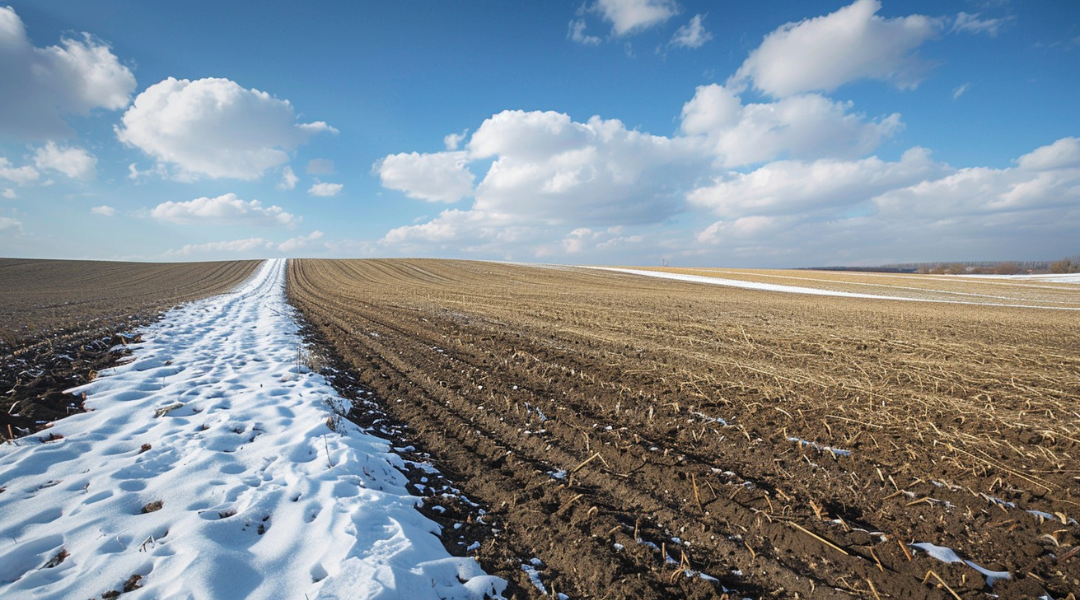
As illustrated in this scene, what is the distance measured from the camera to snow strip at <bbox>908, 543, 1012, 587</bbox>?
2904 millimetres

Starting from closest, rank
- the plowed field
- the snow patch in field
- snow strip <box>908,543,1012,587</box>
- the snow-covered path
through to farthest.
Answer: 1. the snow-covered path
2. snow strip <box>908,543,1012,587</box>
3. the plowed field
4. the snow patch in field

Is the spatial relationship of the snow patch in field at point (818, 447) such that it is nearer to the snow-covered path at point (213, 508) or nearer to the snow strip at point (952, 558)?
the snow strip at point (952, 558)

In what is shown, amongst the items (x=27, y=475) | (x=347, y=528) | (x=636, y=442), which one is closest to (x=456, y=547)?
(x=347, y=528)

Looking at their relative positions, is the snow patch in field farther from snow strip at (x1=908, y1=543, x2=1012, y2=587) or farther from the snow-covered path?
the snow-covered path

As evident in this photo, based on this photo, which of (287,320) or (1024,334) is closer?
(1024,334)

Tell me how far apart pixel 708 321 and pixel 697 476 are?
1074 cm

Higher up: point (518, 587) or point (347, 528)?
point (347, 528)

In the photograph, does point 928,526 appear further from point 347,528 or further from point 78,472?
point 78,472

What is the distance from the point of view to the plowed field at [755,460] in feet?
10.0

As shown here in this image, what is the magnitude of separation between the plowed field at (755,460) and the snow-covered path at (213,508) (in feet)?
2.43

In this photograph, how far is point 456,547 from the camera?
331cm

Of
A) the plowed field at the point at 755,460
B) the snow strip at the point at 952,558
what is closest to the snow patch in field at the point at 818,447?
the plowed field at the point at 755,460

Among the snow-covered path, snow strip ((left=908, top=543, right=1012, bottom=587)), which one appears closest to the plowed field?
snow strip ((left=908, top=543, right=1012, bottom=587))

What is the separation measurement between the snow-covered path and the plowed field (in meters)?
0.74
